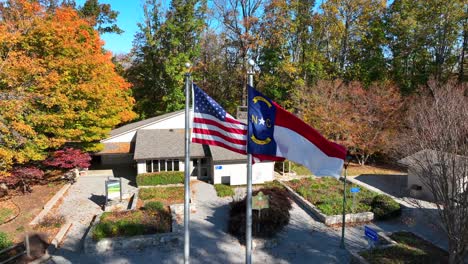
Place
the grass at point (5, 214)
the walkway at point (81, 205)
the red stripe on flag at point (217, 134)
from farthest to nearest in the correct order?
the grass at point (5, 214)
the walkway at point (81, 205)
the red stripe on flag at point (217, 134)

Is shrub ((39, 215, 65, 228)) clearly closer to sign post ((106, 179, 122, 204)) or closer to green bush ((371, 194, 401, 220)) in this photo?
sign post ((106, 179, 122, 204))

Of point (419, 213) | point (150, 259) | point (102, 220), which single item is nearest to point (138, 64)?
point (102, 220)

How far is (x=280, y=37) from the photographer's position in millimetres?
33688

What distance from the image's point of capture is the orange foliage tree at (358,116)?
91.8ft

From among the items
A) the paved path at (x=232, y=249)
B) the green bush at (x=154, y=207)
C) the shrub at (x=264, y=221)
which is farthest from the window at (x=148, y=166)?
the shrub at (x=264, y=221)

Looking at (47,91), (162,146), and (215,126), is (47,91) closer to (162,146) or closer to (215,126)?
(162,146)

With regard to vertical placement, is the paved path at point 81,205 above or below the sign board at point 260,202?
below

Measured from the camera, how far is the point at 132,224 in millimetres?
14477

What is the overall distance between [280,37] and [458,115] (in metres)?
23.9

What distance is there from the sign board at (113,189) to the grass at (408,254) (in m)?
13.4

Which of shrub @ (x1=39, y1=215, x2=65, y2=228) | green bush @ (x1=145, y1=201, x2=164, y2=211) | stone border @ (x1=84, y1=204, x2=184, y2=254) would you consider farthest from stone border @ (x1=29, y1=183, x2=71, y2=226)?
green bush @ (x1=145, y1=201, x2=164, y2=211)

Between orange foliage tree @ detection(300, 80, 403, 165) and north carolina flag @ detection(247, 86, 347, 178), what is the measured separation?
72.2ft

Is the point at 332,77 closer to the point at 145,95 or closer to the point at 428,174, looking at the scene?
the point at 145,95

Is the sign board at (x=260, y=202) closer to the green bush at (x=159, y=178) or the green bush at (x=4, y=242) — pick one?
the green bush at (x=159, y=178)
